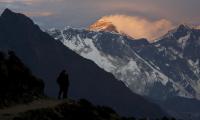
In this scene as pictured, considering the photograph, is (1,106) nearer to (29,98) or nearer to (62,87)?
(29,98)

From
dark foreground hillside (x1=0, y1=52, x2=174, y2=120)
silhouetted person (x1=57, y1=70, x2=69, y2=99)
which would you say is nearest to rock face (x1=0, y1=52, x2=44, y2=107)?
dark foreground hillside (x1=0, y1=52, x2=174, y2=120)

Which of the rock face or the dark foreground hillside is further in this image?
the rock face

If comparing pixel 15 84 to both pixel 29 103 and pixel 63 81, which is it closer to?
pixel 29 103

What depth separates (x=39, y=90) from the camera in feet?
223

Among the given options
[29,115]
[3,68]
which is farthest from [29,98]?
[29,115]

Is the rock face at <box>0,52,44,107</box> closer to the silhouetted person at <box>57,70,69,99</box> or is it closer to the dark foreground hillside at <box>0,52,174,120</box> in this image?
the dark foreground hillside at <box>0,52,174,120</box>

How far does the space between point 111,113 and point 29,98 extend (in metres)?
7.15

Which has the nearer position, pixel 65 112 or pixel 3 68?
pixel 65 112

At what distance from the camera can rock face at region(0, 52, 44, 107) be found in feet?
191

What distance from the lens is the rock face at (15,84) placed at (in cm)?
5834

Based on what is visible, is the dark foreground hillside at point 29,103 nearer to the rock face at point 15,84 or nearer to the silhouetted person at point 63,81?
the rock face at point 15,84

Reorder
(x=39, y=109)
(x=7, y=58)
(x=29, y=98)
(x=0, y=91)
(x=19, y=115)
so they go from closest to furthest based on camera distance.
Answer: (x=19, y=115)
(x=39, y=109)
(x=0, y=91)
(x=29, y=98)
(x=7, y=58)

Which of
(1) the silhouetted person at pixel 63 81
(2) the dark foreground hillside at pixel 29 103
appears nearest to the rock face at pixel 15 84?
(2) the dark foreground hillside at pixel 29 103

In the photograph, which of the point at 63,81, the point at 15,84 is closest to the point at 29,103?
the point at 15,84
